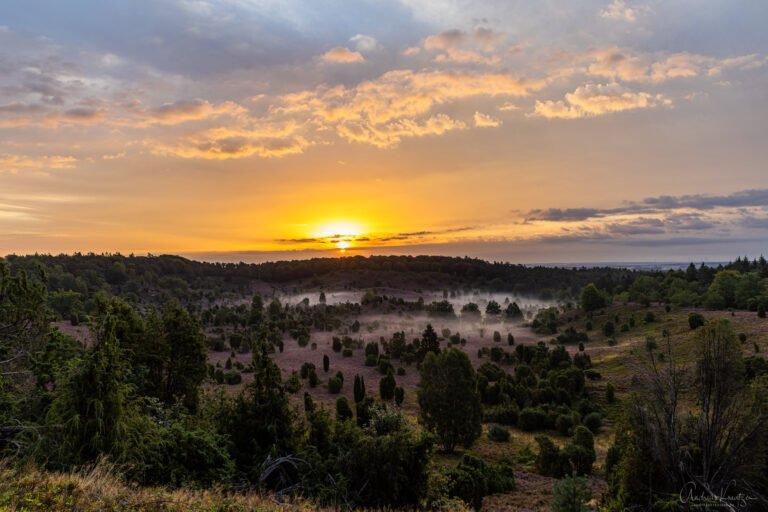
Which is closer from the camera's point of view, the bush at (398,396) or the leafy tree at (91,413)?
the leafy tree at (91,413)

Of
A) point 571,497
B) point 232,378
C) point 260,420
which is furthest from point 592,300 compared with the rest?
point 260,420

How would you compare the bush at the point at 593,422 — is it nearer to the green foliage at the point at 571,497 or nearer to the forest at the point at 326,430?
the forest at the point at 326,430

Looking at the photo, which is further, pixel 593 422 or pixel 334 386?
pixel 334 386

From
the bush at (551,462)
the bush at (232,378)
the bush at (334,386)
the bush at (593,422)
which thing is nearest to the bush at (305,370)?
the bush at (334,386)

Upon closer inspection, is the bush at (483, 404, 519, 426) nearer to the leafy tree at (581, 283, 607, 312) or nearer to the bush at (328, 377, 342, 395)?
the bush at (328, 377, 342, 395)

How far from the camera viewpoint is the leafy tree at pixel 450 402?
3878 cm

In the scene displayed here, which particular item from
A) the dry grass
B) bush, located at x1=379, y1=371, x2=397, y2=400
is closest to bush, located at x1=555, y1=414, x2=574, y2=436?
bush, located at x1=379, y1=371, x2=397, y2=400

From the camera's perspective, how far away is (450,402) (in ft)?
129

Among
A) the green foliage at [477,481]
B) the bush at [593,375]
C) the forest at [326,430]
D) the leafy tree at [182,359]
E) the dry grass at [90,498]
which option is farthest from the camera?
the bush at [593,375]

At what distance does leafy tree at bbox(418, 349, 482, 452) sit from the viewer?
38.8 meters

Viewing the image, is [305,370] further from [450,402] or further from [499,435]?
[499,435]

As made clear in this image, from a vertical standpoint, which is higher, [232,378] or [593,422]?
[232,378]

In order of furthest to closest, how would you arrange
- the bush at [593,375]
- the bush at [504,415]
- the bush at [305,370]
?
the bush at [305,370]
the bush at [593,375]
the bush at [504,415]

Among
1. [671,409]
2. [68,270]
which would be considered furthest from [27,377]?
[68,270]
